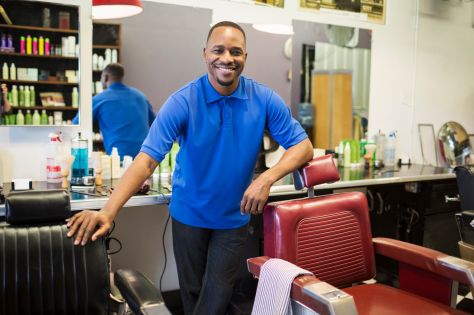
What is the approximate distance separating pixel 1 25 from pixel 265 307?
6.67ft

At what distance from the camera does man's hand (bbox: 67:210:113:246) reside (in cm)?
163

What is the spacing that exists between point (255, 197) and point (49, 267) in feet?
2.58

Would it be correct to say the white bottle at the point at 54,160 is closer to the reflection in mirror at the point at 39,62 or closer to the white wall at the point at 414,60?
the reflection in mirror at the point at 39,62

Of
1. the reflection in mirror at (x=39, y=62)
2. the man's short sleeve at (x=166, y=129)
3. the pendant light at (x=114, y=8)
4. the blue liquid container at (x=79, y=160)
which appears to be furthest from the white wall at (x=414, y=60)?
the man's short sleeve at (x=166, y=129)

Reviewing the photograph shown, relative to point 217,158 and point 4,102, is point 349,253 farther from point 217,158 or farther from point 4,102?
point 4,102

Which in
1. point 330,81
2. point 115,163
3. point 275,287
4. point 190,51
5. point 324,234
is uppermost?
point 190,51

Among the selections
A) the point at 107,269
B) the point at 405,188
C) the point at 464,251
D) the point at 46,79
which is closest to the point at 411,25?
the point at 405,188

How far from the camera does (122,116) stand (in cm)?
299

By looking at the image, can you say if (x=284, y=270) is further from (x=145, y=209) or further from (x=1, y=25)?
(x=1, y=25)

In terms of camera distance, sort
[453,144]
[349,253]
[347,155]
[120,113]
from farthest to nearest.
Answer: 1. [453,144]
2. [347,155]
3. [120,113]
4. [349,253]

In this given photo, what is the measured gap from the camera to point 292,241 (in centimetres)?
200

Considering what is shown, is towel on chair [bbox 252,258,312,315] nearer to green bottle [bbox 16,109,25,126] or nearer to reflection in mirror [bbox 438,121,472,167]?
green bottle [bbox 16,109,25,126]

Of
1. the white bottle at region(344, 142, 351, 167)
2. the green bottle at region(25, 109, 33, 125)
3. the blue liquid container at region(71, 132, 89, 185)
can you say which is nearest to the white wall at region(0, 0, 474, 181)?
the white bottle at region(344, 142, 351, 167)

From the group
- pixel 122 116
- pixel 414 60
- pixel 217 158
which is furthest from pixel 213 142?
pixel 414 60
